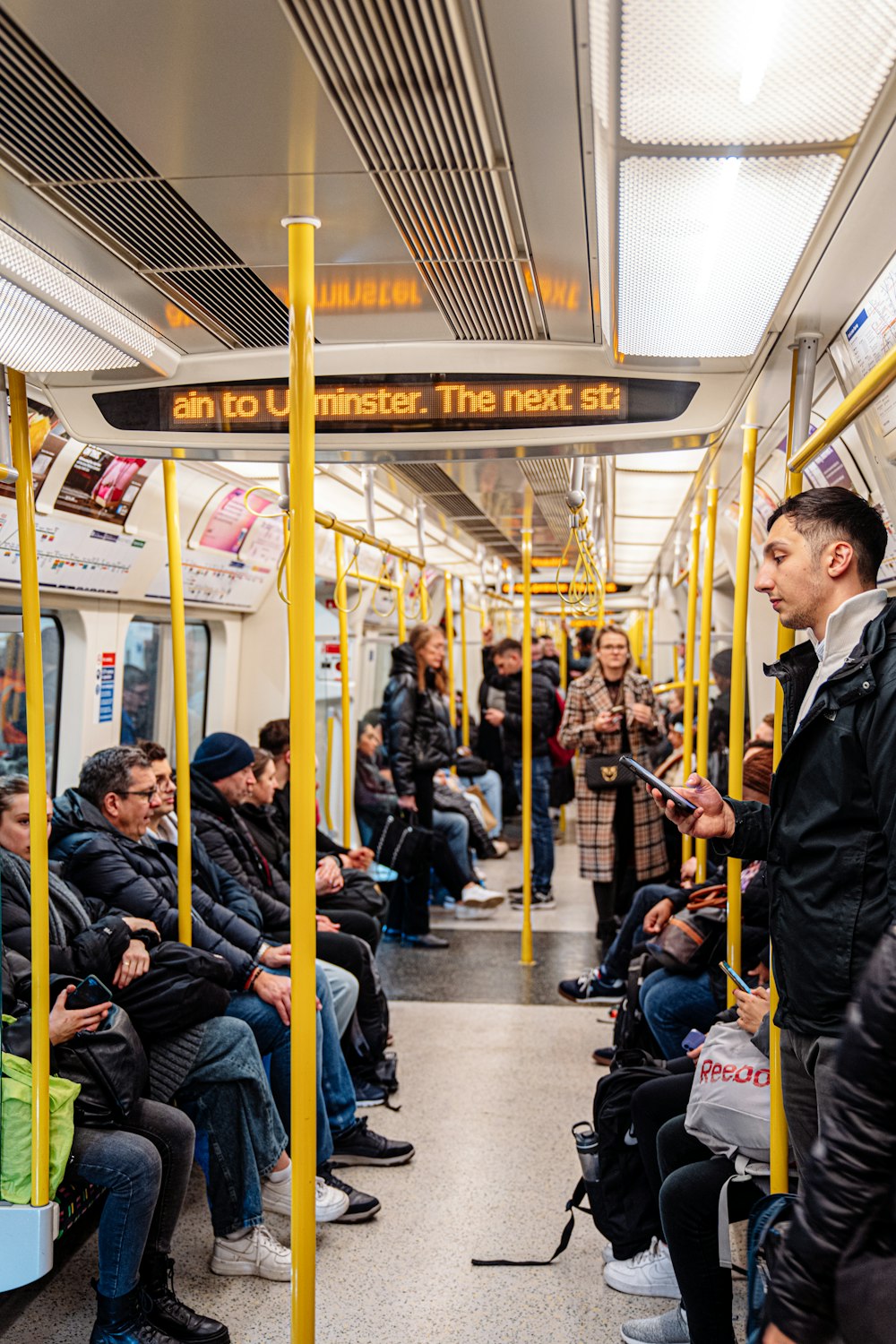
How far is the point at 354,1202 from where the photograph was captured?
3.75 metres

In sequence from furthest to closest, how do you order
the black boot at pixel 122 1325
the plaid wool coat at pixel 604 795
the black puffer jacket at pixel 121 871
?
the plaid wool coat at pixel 604 795 < the black puffer jacket at pixel 121 871 < the black boot at pixel 122 1325

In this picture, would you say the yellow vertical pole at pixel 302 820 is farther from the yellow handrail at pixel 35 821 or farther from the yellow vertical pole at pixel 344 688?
the yellow vertical pole at pixel 344 688

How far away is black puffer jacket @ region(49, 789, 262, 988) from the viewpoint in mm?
3785

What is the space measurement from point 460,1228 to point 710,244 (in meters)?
3.04

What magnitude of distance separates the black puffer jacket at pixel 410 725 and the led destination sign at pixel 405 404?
427 centimetres

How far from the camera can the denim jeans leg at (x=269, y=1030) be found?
3854 mm

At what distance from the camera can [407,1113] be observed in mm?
4590

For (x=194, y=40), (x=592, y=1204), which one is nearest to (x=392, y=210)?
(x=194, y=40)

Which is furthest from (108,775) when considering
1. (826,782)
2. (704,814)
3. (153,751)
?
(826,782)

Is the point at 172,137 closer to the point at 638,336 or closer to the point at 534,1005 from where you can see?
the point at 638,336

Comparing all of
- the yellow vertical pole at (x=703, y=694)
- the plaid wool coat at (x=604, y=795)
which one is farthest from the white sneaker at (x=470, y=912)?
the yellow vertical pole at (x=703, y=694)

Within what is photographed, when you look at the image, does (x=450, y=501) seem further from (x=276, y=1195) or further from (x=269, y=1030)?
(x=276, y=1195)

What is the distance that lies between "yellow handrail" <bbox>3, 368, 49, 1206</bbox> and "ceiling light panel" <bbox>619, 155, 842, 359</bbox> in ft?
4.88

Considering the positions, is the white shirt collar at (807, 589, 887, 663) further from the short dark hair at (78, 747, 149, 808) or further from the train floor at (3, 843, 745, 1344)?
the short dark hair at (78, 747, 149, 808)
